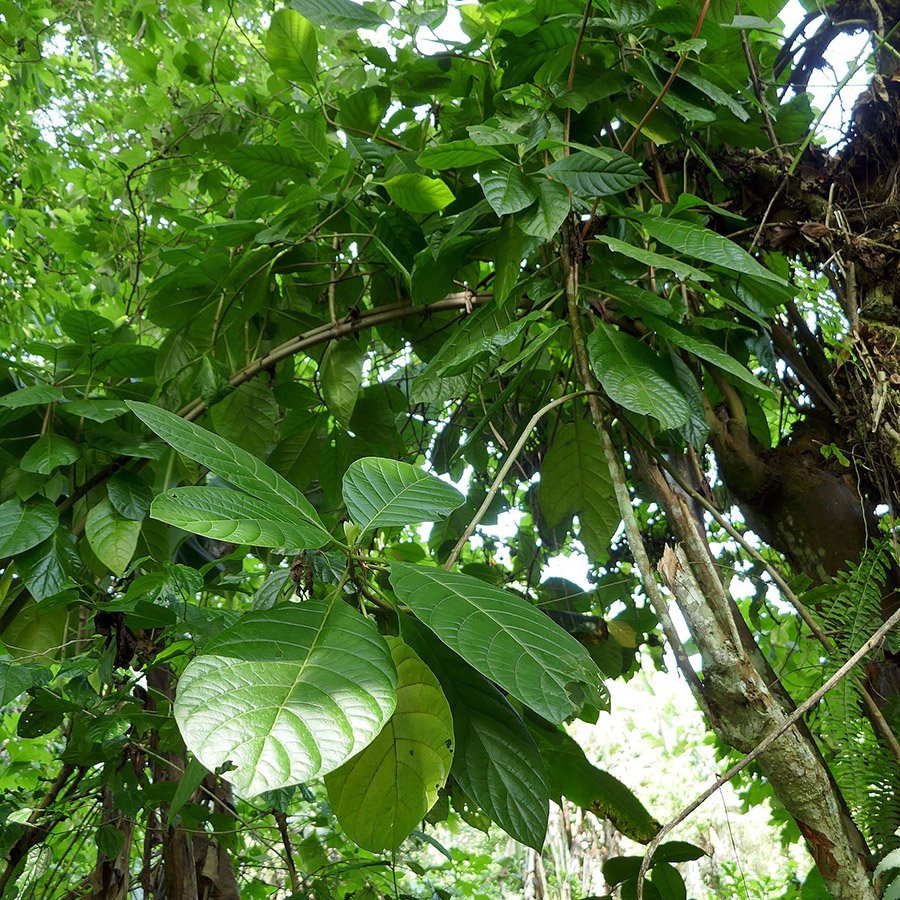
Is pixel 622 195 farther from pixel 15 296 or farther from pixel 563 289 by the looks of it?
pixel 15 296

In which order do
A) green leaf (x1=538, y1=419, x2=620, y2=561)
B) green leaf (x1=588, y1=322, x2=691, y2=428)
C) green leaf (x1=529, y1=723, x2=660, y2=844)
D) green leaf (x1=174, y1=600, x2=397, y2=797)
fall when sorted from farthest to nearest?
green leaf (x1=538, y1=419, x2=620, y2=561) < green leaf (x1=529, y1=723, x2=660, y2=844) < green leaf (x1=588, y1=322, x2=691, y2=428) < green leaf (x1=174, y1=600, x2=397, y2=797)

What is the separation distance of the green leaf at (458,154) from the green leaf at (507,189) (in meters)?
0.02

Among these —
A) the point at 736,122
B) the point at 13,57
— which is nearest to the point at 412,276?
the point at 736,122

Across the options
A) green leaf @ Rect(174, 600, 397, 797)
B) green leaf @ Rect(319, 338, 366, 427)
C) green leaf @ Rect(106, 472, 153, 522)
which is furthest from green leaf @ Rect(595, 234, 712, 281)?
green leaf @ Rect(106, 472, 153, 522)

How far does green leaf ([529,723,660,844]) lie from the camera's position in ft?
3.10

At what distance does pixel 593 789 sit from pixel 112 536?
631mm

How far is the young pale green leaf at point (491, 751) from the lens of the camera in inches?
23.9

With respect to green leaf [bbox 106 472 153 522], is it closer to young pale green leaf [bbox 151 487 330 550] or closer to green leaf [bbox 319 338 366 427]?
green leaf [bbox 319 338 366 427]

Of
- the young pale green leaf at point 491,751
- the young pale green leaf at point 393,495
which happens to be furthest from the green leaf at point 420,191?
the young pale green leaf at point 491,751

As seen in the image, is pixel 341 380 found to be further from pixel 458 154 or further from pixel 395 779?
pixel 395 779

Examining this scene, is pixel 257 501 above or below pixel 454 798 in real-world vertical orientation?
above

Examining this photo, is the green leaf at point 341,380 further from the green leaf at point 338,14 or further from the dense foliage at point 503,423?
the green leaf at point 338,14

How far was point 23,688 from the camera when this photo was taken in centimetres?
84

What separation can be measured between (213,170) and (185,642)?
40.6 inches
